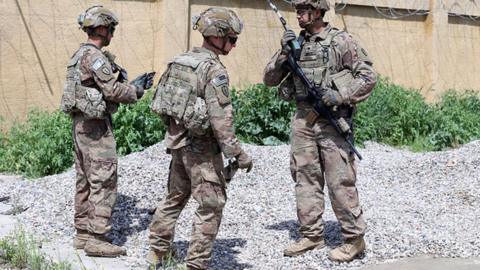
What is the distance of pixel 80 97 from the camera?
556 centimetres

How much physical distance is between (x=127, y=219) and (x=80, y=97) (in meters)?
1.35

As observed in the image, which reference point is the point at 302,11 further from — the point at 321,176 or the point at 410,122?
the point at 410,122

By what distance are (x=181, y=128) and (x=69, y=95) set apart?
1.03m

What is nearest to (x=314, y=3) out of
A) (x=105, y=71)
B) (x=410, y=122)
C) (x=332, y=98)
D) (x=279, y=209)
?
(x=332, y=98)

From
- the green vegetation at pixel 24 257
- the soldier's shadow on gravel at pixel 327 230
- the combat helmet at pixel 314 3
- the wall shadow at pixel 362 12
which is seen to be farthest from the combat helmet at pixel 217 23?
the wall shadow at pixel 362 12

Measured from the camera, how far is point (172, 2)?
10.2 m

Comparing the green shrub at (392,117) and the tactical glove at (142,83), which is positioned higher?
the tactical glove at (142,83)

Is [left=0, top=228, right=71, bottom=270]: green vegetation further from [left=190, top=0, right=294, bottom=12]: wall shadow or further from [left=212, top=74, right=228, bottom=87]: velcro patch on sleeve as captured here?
[left=190, top=0, right=294, bottom=12]: wall shadow

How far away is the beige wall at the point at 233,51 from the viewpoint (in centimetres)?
939

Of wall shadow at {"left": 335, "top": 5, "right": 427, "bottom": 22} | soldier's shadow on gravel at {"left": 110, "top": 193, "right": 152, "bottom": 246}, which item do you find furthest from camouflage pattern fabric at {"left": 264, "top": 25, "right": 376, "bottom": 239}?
wall shadow at {"left": 335, "top": 5, "right": 427, "bottom": 22}

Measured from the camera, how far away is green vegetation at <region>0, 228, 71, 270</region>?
16.5 feet

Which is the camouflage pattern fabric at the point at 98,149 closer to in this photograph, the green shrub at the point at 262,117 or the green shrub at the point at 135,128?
the green shrub at the point at 135,128

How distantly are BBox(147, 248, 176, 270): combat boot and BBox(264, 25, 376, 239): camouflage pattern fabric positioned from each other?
3.47 ft

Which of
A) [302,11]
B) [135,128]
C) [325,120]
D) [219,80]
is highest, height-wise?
[302,11]
